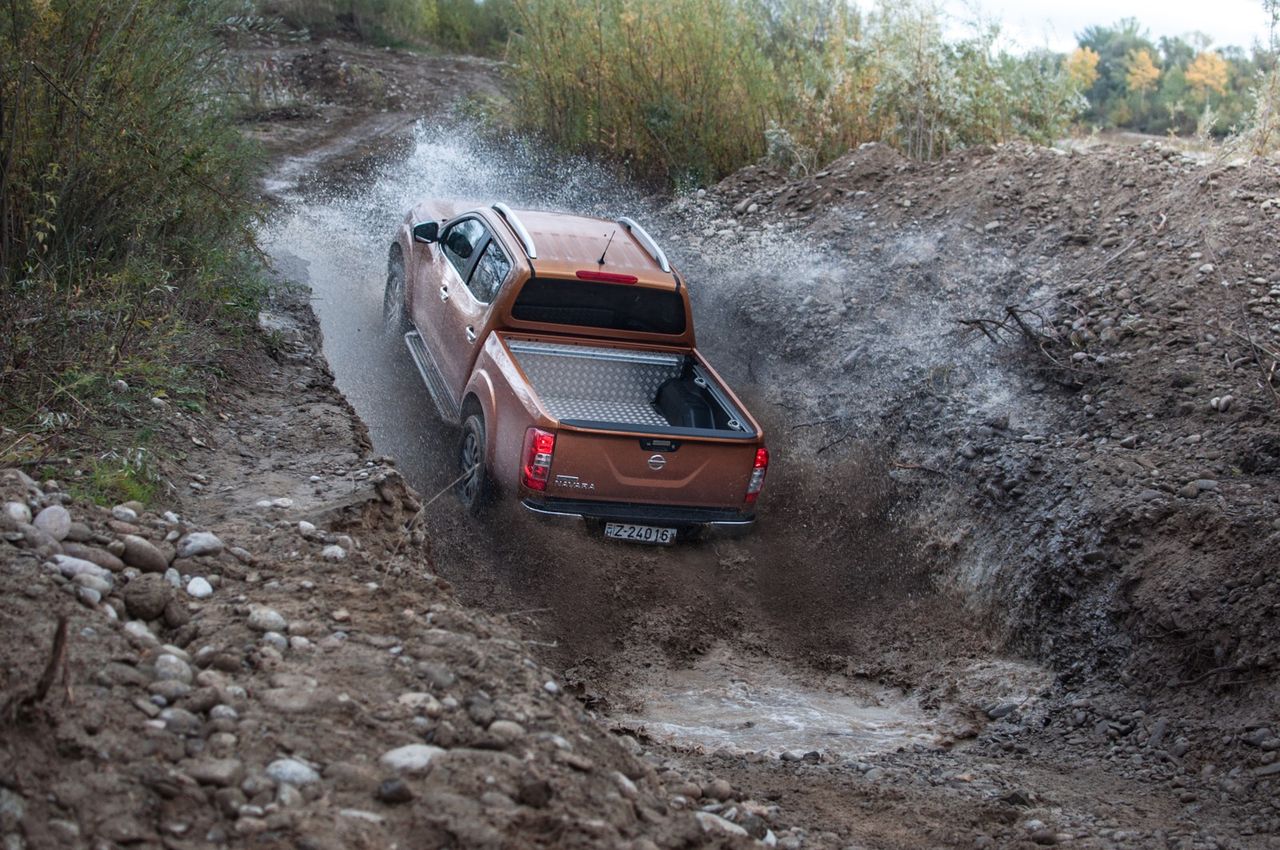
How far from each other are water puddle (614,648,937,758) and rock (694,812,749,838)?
1744 millimetres

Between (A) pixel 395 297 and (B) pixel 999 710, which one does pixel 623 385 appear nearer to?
(A) pixel 395 297

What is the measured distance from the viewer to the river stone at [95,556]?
478 cm

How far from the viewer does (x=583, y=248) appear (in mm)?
9547

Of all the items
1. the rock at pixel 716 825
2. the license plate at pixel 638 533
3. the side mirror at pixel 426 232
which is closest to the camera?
the rock at pixel 716 825

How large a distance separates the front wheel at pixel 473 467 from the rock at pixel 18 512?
3.49 m

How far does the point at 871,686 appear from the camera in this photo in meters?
7.54

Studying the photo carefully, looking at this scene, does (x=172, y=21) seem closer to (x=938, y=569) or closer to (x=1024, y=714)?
(x=938, y=569)

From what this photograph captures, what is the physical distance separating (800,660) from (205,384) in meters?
4.30

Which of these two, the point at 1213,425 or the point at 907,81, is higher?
the point at 907,81

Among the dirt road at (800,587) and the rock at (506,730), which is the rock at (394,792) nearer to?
the dirt road at (800,587)

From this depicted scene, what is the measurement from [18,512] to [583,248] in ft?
17.6

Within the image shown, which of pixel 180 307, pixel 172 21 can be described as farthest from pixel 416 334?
pixel 172 21

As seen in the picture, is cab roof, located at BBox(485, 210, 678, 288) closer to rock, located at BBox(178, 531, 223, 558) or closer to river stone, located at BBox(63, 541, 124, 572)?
rock, located at BBox(178, 531, 223, 558)

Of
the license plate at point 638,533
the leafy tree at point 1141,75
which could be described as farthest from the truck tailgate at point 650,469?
the leafy tree at point 1141,75
